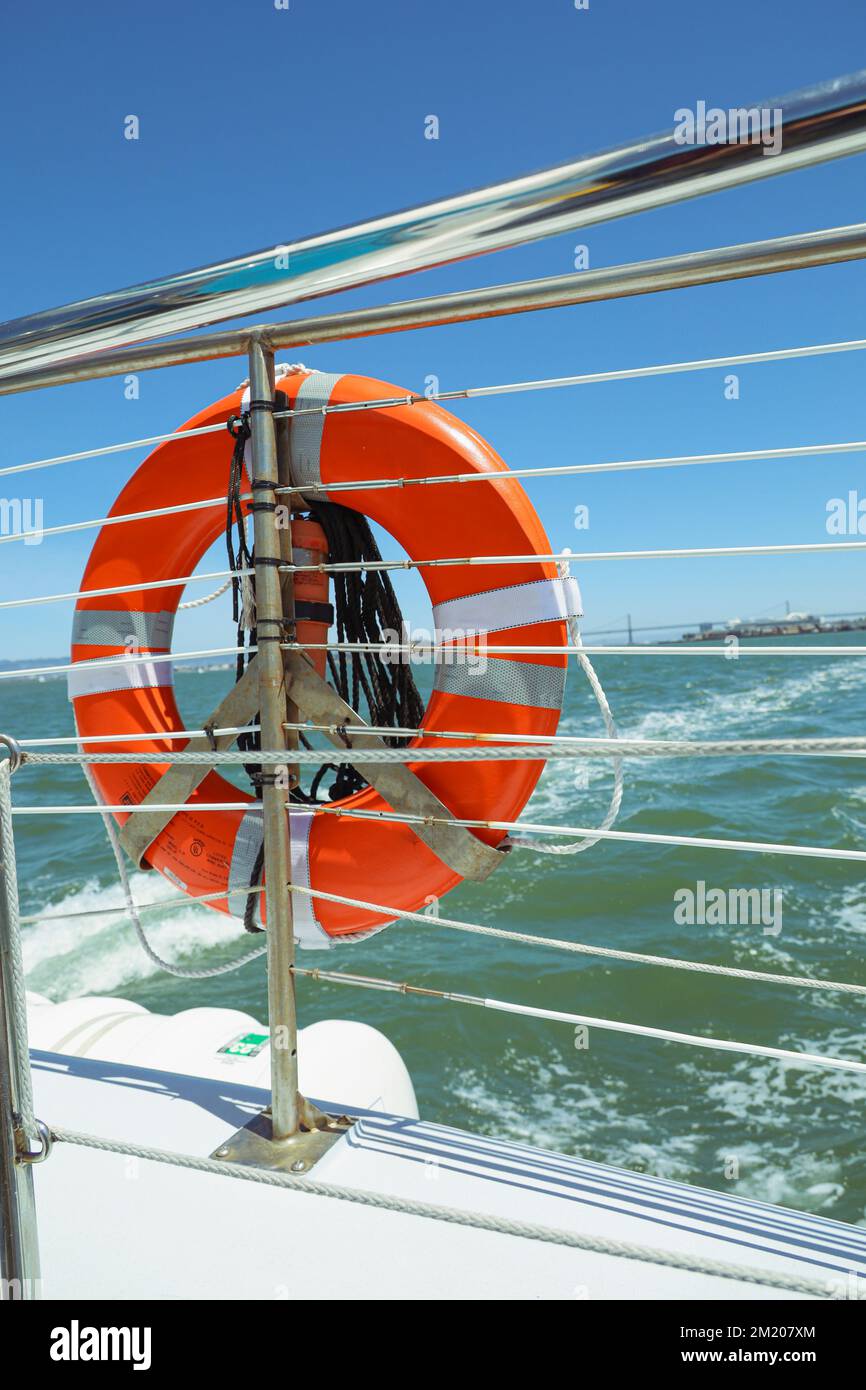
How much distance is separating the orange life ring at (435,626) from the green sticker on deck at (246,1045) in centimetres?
24

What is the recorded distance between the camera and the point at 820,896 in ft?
14.8

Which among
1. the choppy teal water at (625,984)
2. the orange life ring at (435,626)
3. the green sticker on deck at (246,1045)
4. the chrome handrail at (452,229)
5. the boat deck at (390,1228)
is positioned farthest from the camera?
the choppy teal water at (625,984)

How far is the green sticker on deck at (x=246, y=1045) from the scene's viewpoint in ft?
5.02

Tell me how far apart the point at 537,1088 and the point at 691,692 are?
14897mm

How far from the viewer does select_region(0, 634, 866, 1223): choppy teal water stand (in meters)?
2.61

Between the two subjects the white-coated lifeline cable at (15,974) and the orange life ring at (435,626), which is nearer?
the white-coated lifeline cable at (15,974)

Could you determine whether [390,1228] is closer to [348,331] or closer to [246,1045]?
[246,1045]

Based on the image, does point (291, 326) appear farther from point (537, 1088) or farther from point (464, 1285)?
point (537, 1088)

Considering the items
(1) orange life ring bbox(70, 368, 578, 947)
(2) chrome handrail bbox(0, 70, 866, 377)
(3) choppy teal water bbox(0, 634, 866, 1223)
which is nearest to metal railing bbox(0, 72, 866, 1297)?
(2) chrome handrail bbox(0, 70, 866, 377)

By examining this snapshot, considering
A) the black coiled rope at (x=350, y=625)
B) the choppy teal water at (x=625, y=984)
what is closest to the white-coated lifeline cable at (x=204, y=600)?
the black coiled rope at (x=350, y=625)

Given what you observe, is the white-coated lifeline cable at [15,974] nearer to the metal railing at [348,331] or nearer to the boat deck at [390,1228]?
the metal railing at [348,331]

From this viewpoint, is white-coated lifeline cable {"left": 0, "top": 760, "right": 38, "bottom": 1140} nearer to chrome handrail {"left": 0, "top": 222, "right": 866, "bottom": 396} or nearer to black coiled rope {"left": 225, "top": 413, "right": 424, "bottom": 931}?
black coiled rope {"left": 225, "top": 413, "right": 424, "bottom": 931}

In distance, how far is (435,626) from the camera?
57.2 inches
